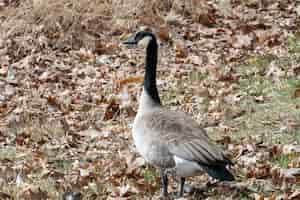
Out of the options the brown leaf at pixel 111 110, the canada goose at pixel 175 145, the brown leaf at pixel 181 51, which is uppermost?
the brown leaf at pixel 181 51

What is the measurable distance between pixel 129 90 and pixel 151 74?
2.58 m

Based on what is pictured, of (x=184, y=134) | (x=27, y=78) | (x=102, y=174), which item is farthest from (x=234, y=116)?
(x=27, y=78)

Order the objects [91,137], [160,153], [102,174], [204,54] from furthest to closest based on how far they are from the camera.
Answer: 1. [204,54]
2. [91,137]
3. [102,174]
4. [160,153]

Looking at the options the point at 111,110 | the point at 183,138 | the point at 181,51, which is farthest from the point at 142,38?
the point at 181,51

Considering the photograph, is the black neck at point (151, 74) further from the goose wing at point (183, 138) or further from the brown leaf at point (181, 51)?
the brown leaf at point (181, 51)

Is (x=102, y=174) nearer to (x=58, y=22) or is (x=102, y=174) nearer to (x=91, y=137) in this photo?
(x=91, y=137)

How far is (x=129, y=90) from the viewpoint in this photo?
8.16m

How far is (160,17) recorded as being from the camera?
10.7m

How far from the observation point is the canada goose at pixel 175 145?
446 cm

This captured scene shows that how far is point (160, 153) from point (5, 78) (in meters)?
4.47

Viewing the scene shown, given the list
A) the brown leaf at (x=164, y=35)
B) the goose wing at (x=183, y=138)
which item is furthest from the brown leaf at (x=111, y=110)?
the brown leaf at (x=164, y=35)

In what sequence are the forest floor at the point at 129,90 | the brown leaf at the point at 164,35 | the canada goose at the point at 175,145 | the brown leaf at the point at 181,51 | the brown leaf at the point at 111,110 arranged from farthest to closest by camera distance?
the brown leaf at the point at 164,35 < the brown leaf at the point at 181,51 < the brown leaf at the point at 111,110 < the forest floor at the point at 129,90 < the canada goose at the point at 175,145

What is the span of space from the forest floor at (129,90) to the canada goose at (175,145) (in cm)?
35

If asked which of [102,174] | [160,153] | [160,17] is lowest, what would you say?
[102,174]
